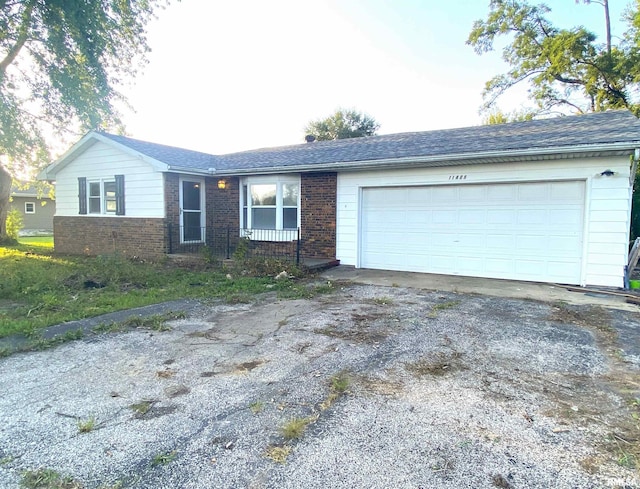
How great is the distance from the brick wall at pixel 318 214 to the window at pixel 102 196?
616cm

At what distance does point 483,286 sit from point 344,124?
28466 millimetres

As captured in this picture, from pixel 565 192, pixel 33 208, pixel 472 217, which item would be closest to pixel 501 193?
pixel 472 217

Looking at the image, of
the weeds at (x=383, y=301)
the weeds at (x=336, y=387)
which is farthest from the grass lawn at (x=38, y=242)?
the weeds at (x=336, y=387)

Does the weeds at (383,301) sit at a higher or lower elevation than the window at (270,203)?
lower

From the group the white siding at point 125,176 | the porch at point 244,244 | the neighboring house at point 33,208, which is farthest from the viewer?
the neighboring house at point 33,208

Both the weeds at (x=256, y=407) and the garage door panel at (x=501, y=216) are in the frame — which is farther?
the garage door panel at (x=501, y=216)

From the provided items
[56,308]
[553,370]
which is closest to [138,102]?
[56,308]

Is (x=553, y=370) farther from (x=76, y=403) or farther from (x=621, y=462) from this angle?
(x=76, y=403)

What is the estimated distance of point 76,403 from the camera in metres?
3.06

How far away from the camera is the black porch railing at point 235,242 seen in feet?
35.5

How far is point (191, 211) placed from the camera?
40.5 ft

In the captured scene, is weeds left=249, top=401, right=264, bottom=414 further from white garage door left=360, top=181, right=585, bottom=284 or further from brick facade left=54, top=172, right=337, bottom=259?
brick facade left=54, top=172, right=337, bottom=259

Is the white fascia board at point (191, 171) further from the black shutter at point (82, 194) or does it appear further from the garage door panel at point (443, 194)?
the garage door panel at point (443, 194)

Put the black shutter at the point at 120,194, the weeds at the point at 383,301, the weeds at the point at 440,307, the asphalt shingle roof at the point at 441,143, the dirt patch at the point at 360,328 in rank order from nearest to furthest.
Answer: the dirt patch at the point at 360,328 < the weeds at the point at 440,307 < the weeds at the point at 383,301 < the asphalt shingle roof at the point at 441,143 < the black shutter at the point at 120,194
